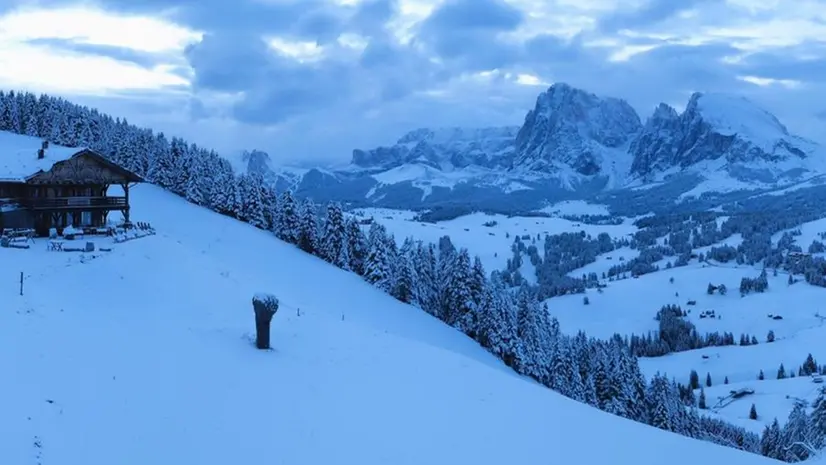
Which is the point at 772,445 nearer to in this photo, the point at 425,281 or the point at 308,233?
the point at 425,281

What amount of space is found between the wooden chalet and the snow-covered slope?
1028 centimetres

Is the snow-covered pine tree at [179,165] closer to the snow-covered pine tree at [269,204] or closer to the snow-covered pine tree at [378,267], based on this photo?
the snow-covered pine tree at [269,204]

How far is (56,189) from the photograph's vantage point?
5141cm

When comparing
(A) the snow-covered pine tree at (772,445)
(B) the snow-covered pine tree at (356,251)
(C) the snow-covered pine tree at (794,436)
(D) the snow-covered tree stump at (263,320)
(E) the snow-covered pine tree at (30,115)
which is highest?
(E) the snow-covered pine tree at (30,115)

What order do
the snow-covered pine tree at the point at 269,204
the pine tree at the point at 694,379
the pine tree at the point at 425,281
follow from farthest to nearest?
the pine tree at the point at 694,379, the snow-covered pine tree at the point at 269,204, the pine tree at the point at 425,281

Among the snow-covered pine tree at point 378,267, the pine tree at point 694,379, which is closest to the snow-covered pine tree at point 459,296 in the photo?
the snow-covered pine tree at point 378,267

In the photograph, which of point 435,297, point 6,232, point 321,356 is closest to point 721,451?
point 321,356

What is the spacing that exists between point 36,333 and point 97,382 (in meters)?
4.38

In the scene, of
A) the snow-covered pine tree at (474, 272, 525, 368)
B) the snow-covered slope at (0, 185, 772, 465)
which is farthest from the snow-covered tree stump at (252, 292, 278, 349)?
the snow-covered pine tree at (474, 272, 525, 368)

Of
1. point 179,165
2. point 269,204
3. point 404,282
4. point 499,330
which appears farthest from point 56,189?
point 179,165

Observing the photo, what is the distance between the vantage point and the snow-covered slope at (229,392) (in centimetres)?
1875

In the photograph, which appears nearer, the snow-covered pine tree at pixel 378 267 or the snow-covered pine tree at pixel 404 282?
the snow-covered pine tree at pixel 404 282

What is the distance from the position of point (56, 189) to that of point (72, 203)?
261 centimetres

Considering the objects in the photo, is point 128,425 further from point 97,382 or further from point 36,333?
point 36,333
